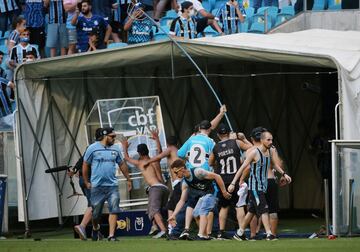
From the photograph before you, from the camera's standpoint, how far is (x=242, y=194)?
66.4 feet

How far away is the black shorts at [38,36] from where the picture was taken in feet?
86.5

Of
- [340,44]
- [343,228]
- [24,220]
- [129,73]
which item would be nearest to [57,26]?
[129,73]

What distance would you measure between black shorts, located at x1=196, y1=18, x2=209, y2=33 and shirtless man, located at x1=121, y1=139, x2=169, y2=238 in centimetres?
418

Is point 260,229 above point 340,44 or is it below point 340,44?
below

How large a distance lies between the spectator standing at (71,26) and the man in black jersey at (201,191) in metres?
6.18

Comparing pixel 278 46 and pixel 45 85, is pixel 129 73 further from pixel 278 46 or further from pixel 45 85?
pixel 278 46

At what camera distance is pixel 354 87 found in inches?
822

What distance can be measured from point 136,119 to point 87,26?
247 centimetres

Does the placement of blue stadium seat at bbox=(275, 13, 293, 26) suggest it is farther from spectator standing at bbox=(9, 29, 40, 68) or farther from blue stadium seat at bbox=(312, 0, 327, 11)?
spectator standing at bbox=(9, 29, 40, 68)

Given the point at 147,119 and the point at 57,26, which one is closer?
the point at 147,119

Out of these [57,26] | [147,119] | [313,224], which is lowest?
[313,224]

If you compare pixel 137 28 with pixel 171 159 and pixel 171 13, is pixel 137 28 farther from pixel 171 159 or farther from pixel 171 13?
pixel 171 159

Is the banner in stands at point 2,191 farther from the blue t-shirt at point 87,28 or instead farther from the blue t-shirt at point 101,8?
the blue t-shirt at point 101,8

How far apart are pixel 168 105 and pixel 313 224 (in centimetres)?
422
